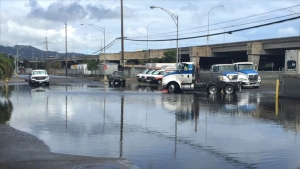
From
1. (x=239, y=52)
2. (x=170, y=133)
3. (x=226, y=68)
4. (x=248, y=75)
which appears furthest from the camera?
(x=239, y=52)

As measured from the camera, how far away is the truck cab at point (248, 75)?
43.2m


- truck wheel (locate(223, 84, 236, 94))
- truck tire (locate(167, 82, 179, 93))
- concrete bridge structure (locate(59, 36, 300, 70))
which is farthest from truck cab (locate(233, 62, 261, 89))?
concrete bridge structure (locate(59, 36, 300, 70))

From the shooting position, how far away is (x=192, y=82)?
34.5 metres

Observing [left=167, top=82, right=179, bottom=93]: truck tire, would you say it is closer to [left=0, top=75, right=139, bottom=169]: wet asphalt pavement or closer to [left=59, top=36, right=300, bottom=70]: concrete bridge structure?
[left=0, top=75, right=139, bottom=169]: wet asphalt pavement

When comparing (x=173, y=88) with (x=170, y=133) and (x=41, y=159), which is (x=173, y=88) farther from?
(x=41, y=159)

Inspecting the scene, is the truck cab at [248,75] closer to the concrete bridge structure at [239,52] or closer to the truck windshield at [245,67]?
the truck windshield at [245,67]

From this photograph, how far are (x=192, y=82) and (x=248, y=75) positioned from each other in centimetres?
1150

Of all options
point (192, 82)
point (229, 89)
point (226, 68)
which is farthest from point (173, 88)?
point (226, 68)

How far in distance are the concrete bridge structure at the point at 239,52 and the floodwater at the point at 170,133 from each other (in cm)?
4989

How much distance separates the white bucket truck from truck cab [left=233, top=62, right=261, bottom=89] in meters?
8.78

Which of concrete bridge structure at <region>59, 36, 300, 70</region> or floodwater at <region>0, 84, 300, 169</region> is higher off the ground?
concrete bridge structure at <region>59, 36, 300, 70</region>

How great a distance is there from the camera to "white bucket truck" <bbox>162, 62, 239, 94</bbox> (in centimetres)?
3400

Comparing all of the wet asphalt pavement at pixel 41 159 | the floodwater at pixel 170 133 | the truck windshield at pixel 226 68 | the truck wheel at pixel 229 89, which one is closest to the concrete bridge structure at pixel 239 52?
the truck windshield at pixel 226 68

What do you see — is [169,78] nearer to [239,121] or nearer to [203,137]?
[239,121]
